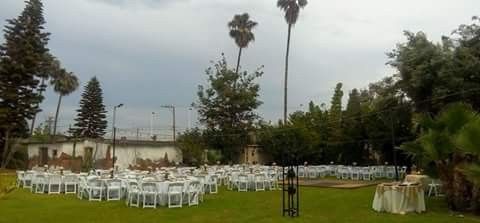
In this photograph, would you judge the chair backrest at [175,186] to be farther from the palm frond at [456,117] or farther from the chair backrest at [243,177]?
the palm frond at [456,117]

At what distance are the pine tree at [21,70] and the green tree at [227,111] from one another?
11.5m

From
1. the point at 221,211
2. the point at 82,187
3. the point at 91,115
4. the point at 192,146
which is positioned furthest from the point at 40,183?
the point at 91,115

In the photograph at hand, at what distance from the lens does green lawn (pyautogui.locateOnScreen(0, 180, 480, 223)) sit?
11180 mm

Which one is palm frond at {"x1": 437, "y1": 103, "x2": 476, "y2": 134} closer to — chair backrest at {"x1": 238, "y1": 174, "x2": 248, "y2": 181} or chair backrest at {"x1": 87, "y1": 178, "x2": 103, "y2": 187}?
chair backrest at {"x1": 238, "y1": 174, "x2": 248, "y2": 181}

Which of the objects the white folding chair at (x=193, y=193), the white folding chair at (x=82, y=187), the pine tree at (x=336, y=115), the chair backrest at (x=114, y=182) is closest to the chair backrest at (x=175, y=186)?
the white folding chair at (x=193, y=193)

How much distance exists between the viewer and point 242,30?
151ft

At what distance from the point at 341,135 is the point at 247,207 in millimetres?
21390

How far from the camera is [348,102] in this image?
137 feet

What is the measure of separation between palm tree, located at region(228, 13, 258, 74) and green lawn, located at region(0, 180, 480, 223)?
101ft

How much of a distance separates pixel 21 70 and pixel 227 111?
46.7ft

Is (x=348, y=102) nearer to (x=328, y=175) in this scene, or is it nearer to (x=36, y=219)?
(x=328, y=175)

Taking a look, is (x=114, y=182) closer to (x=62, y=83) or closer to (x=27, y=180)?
(x=27, y=180)

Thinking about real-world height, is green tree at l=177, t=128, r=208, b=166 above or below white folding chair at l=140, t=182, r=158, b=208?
above

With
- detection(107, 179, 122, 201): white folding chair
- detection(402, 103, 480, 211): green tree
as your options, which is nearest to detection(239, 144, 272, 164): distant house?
detection(107, 179, 122, 201): white folding chair
